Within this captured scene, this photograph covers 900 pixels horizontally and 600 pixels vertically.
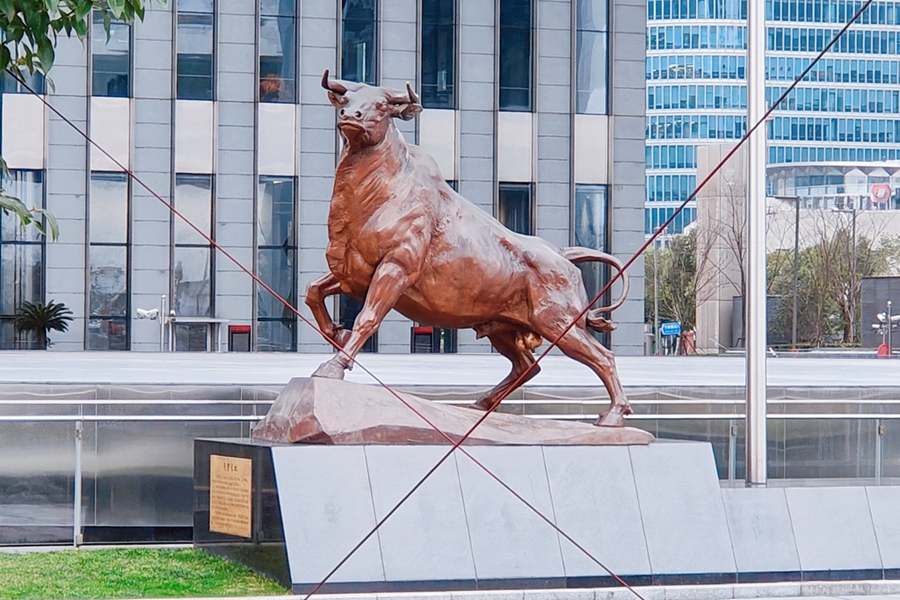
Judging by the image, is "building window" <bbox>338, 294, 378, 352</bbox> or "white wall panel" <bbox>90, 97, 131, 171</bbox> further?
"building window" <bbox>338, 294, 378, 352</bbox>

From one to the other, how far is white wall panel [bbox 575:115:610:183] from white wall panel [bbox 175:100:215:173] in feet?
29.7

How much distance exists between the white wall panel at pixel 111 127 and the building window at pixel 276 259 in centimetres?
332

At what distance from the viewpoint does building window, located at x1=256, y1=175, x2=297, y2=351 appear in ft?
113

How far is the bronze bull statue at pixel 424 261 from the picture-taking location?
1029 cm

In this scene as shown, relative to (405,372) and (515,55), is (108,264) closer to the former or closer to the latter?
(515,55)

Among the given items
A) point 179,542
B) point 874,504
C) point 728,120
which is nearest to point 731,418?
point 874,504

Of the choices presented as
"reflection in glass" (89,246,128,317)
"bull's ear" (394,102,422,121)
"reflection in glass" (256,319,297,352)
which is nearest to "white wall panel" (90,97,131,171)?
"reflection in glass" (89,246,128,317)

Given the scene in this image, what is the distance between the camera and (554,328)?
10844 millimetres

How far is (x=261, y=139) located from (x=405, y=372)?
1616 centimetres

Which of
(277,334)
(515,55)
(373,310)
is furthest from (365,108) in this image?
(515,55)

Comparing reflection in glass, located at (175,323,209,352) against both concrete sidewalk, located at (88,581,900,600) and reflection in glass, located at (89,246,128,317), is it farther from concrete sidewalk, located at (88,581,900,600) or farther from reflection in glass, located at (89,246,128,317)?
concrete sidewalk, located at (88,581,900,600)

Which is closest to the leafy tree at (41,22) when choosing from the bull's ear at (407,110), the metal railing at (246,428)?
the bull's ear at (407,110)

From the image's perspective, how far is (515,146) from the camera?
35.4 meters

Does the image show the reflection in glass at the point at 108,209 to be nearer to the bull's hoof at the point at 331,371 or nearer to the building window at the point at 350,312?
the building window at the point at 350,312
